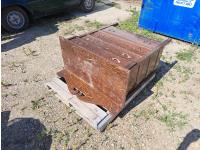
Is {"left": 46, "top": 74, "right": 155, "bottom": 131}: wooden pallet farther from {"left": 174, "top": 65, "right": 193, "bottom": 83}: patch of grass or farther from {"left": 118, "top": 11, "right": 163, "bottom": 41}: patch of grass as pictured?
{"left": 118, "top": 11, "right": 163, "bottom": 41}: patch of grass

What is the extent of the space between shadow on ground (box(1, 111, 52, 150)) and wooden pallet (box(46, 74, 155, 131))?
582 mm

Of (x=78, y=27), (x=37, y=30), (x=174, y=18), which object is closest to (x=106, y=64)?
(x=174, y=18)

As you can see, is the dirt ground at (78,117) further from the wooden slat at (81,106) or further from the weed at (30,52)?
the wooden slat at (81,106)

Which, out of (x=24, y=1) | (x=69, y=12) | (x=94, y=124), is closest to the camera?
(x=94, y=124)

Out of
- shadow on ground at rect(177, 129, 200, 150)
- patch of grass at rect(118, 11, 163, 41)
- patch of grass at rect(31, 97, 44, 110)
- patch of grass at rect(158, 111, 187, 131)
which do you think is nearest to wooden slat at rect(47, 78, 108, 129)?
patch of grass at rect(31, 97, 44, 110)

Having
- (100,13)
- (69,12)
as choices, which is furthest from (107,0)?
(69,12)

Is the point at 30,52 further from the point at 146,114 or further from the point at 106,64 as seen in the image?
the point at 146,114

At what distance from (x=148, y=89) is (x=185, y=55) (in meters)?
1.97

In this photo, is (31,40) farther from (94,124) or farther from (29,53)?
(94,124)

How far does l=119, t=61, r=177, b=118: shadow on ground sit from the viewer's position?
347 centimetres

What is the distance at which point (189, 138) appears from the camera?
3039mm

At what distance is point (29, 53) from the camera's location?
4.94m

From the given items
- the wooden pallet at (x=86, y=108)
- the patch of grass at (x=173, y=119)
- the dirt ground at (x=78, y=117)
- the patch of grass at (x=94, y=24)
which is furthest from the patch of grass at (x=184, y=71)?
the patch of grass at (x=94, y=24)

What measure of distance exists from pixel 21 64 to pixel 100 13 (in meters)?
4.34
